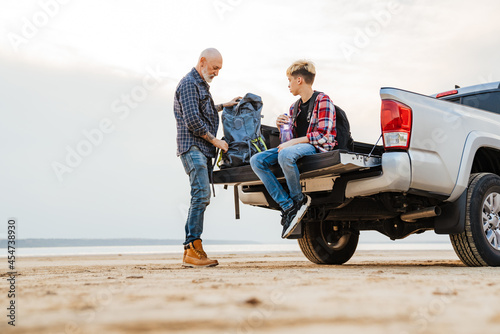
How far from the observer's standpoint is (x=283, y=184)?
17.9 feet

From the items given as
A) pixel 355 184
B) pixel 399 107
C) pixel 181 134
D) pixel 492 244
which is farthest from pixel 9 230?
pixel 492 244

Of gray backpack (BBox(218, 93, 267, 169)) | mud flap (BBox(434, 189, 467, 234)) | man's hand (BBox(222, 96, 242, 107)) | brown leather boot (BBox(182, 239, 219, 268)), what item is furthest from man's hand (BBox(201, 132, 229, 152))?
mud flap (BBox(434, 189, 467, 234))

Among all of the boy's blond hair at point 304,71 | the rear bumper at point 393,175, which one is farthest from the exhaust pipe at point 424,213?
the boy's blond hair at point 304,71

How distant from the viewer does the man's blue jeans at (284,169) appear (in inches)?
189

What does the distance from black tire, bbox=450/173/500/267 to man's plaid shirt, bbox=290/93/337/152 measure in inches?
57.5

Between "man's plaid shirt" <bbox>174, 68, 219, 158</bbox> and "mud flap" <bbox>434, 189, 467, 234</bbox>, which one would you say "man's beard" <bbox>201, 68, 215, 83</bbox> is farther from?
"mud flap" <bbox>434, 189, 467, 234</bbox>

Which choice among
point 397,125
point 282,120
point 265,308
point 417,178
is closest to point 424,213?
point 417,178

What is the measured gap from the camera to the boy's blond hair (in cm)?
527

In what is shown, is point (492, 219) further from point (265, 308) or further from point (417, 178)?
point (265, 308)

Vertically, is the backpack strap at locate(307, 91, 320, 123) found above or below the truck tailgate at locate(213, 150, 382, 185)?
above

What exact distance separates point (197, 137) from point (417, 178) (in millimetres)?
2343

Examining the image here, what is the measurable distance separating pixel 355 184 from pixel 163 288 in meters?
2.22

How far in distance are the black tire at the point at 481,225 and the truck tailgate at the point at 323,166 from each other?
1.18 meters

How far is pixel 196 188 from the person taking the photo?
18.3 feet
